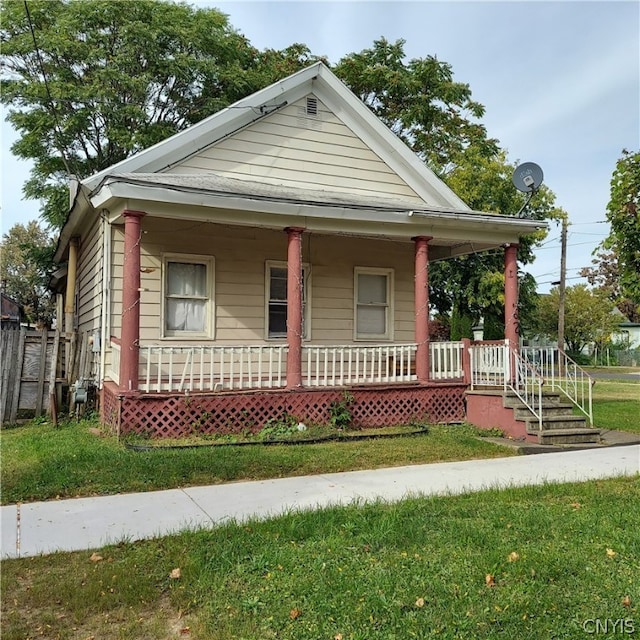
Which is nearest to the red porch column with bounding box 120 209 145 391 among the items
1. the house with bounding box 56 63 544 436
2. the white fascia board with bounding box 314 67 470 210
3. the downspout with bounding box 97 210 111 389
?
the house with bounding box 56 63 544 436

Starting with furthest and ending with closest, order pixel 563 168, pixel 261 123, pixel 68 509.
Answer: pixel 563 168
pixel 261 123
pixel 68 509

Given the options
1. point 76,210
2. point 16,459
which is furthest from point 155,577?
point 76,210

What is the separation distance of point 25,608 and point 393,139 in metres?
11.5

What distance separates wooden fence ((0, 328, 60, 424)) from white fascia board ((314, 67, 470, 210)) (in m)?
7.41

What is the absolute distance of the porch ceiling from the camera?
884 cm

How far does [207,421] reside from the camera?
8906 mm

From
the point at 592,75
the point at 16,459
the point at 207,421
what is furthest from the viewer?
the point at 592,75

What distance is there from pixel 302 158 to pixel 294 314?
415 cm

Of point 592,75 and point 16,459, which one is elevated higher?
point 592,75

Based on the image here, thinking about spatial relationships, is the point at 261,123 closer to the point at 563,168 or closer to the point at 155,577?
the point at 155,577

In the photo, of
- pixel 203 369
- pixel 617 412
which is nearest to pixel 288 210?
pixel 203 369

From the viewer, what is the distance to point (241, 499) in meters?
5.70

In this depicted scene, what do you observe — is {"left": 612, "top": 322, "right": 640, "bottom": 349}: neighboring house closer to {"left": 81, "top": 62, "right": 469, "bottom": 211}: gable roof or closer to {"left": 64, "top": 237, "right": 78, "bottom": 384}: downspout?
{"left": 81, "top": 62, "right": 469, "bottom": 211}: gable roof

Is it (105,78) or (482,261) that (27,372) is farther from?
(482,261)
